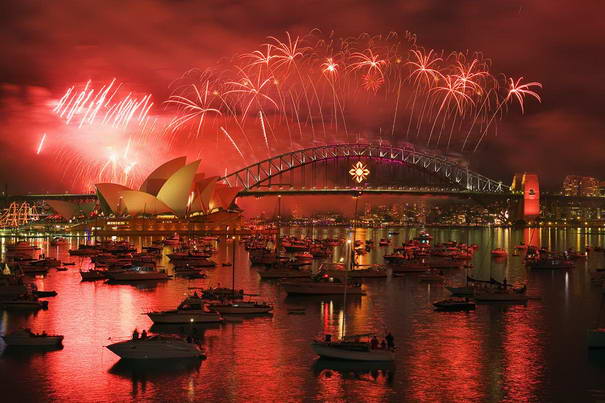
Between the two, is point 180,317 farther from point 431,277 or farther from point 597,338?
point 431,277

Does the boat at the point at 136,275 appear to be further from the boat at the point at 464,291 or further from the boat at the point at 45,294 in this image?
the boat at the point at 464,291

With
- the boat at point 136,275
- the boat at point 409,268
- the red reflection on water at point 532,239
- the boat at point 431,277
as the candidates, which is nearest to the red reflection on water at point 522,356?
the boat at point 431,277

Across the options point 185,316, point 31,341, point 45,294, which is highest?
point 185,316

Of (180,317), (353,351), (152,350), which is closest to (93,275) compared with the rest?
(180,317)

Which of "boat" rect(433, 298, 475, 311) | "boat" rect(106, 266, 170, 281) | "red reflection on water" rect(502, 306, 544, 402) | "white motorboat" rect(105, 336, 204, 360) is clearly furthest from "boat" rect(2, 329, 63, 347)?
"boat" rect(106, 266, 170, 281)

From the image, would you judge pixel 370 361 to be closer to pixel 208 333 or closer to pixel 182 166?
pixel 208 333

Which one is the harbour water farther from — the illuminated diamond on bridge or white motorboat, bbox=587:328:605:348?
the illuminated diamond on bridge

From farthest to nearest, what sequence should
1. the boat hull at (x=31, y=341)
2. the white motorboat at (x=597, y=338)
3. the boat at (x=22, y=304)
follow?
the boat at (x=22, y=304), the white motorboat at (x=597, y=338), the boat hull at (x=31, y=341)
